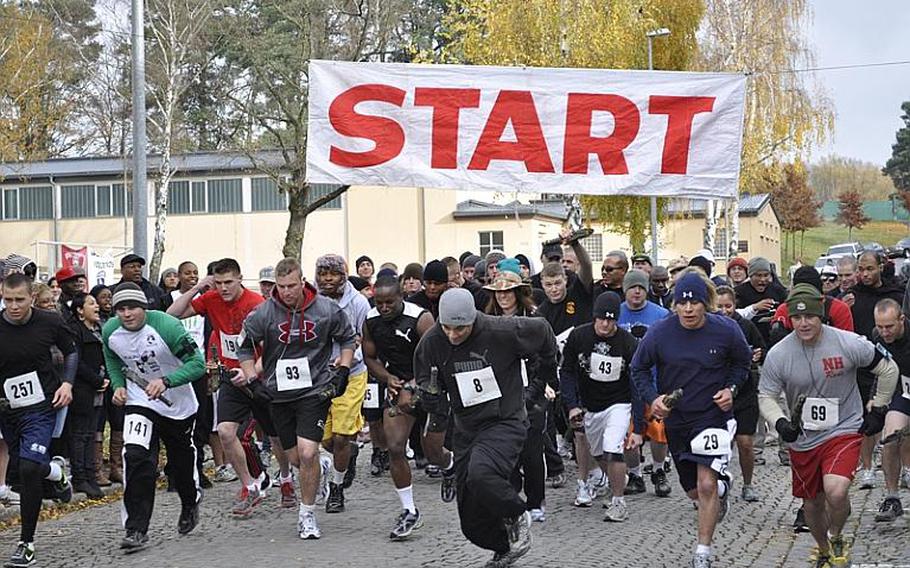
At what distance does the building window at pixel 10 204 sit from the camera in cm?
6012

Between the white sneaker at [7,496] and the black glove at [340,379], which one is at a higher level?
the black glove at [340,379]

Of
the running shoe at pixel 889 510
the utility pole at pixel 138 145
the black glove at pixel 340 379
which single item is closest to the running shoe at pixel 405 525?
the black glove at pixel 340 379

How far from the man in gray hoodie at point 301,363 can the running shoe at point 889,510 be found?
14.5ft

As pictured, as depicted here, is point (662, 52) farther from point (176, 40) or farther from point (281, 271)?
point (281, 271)

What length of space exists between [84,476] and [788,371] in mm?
6918

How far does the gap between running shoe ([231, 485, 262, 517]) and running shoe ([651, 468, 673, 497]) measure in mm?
3605

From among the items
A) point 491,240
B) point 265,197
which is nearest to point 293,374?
point 491,240

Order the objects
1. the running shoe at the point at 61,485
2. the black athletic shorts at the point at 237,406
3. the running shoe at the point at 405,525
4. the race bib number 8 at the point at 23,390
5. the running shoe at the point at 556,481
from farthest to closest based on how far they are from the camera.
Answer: the running shoe at the point at 556,481 → the black athletic shorts at the point at 237,406 → the running shoe at the point at 61,485 → the running shoe at the point at 405,525 → the race bib number 8 at the point at 23,390

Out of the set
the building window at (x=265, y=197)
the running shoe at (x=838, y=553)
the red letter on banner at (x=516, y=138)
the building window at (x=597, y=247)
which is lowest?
the running shoe at (x=838, y=553)

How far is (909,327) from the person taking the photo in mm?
9398

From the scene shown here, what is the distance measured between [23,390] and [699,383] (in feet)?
15.7

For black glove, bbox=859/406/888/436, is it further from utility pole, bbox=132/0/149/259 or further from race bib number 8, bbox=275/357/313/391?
utility pole, bbox=132/0/149/259

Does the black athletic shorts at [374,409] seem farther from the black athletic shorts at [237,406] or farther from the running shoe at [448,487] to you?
the black athletic shorts at [237,406]

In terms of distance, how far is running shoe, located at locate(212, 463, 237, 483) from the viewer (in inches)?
521
